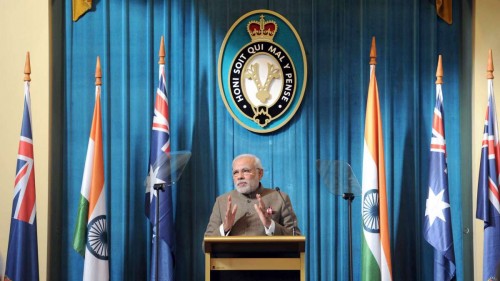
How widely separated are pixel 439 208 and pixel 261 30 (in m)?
2.26

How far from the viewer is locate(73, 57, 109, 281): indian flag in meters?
7.27

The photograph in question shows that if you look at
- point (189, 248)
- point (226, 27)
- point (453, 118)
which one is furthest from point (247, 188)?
point (453, 118)

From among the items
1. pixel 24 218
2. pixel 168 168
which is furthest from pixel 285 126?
pixel 24 218

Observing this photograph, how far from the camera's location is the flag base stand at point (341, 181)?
7023mm

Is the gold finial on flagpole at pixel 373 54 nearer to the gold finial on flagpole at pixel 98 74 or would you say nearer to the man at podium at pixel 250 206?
the man at podium at pixel 250 206

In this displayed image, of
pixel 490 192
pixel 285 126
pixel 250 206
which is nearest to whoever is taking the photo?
pixel 250 206

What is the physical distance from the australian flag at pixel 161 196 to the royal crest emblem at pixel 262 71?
623 mm

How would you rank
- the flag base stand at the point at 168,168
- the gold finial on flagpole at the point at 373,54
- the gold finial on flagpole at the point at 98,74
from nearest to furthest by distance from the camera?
the flag base stand at the point at 168,168 < the gold finial on flagpole at the point at 98,74 < the gold finial on flagpole at the point at 373,54

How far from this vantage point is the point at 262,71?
313 inches

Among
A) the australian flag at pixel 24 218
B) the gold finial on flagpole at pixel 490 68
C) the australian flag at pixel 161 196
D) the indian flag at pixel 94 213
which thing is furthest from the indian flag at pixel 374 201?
the australian flag at pixel 24 218

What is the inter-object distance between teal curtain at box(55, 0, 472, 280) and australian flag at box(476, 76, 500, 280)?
524mm

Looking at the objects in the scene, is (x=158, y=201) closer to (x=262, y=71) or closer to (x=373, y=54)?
(x=262, y=71)

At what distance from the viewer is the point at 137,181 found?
783 centimetres

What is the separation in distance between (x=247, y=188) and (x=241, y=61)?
4.33ft
